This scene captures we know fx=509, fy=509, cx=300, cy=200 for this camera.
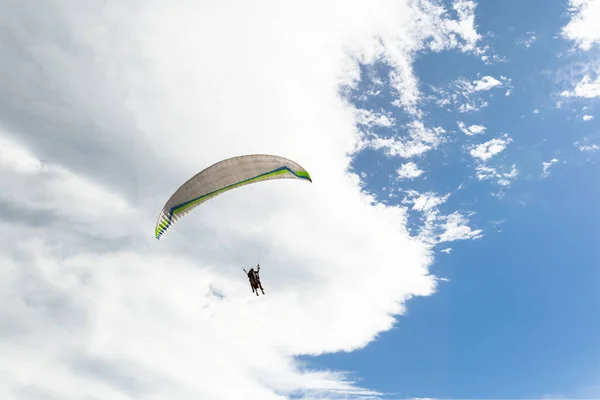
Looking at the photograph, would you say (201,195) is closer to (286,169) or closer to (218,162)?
(218,162)

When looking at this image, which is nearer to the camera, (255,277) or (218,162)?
(218,162)

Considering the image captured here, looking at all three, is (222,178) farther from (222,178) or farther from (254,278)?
(254,278)

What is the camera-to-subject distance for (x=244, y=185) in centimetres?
3938

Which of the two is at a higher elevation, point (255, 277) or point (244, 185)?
point (244, 185)

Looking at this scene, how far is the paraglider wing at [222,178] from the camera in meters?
37.5

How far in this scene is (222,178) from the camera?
38.3 m

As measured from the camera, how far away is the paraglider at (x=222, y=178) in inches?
1478

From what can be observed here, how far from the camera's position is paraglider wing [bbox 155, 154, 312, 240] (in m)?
37.5

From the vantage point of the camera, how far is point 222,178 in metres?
38.3

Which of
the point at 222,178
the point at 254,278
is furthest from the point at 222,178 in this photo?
the point at 254,278

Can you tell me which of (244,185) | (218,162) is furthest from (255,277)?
(218,162)

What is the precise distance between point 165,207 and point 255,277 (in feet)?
31.8

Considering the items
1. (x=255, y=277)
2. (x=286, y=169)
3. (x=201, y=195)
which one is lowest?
(x=255, y=277)

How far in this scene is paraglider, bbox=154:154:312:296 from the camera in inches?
1478
